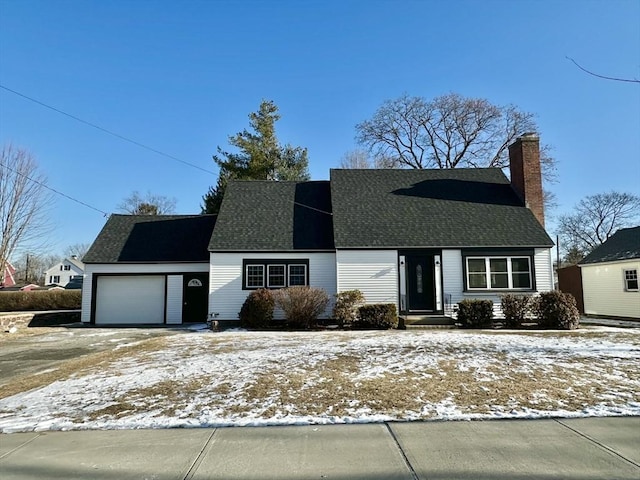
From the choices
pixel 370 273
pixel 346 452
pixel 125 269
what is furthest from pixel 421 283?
pixel 346 452

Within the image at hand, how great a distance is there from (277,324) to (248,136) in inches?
871

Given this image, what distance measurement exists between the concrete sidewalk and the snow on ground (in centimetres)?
31

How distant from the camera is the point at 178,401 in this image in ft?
19.3

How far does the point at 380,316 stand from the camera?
1536 centimetres

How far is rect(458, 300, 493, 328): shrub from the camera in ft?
50.5

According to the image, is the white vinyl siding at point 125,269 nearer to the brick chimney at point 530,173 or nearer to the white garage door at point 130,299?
the white garage door at point 130,299

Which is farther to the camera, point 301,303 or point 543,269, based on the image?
point 543,269

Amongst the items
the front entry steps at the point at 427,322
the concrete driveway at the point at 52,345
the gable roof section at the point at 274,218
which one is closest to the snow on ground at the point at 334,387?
the concrete driveway at the point at 52,345

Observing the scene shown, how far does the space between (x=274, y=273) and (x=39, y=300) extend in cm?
1724

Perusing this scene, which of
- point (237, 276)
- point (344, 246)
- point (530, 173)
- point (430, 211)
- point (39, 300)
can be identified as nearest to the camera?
point (344, 246)

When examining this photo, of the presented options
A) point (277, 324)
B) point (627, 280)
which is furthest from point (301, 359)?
point (627, 280)

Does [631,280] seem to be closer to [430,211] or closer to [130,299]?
[430,211]

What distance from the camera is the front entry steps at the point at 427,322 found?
50.9 feet

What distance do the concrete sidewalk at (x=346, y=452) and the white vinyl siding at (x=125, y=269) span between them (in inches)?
580
